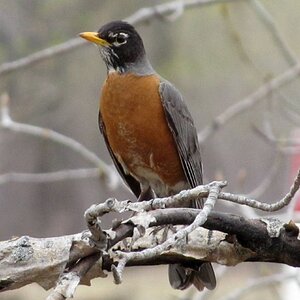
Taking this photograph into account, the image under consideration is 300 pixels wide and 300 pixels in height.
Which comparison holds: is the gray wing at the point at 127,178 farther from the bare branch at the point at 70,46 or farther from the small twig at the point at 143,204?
the small twig at the point at 143,204

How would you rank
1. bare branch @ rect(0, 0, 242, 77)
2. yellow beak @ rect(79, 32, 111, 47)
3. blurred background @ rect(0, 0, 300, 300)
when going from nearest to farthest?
1. yellow beak @ rect(79, 32, 111, 47)
2. bare branch @ rect(0, 0, 242, 77)
3. blurred background @ rect(0, 0, 300, 300)

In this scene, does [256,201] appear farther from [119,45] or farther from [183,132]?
[119,45]

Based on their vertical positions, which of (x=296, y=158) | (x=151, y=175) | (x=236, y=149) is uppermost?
(x=151, y=175)

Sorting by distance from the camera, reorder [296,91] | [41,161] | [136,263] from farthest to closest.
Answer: [41,161], [296,91], [136,263]

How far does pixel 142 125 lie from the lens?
15.5 feet

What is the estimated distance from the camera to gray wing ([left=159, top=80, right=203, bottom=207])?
4793mm

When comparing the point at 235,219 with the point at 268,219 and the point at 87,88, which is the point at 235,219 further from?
the point at 87,88

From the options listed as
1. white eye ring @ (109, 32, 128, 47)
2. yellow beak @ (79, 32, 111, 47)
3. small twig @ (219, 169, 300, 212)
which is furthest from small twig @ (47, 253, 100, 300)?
white eye ring @ (109, 32, 128, 47)

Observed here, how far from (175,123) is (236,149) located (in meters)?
10.1

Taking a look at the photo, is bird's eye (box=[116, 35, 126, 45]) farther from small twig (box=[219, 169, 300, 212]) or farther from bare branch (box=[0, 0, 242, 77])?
small twig (box=[219, 169, 300, 212])

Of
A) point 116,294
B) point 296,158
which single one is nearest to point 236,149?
point 116,294

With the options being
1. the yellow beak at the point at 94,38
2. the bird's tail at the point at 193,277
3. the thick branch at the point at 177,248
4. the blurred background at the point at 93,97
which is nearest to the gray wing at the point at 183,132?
the yellow beak at the point at 94,38

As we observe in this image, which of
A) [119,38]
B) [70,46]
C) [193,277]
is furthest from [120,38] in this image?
[193,277]

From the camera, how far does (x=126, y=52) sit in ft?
16.1
